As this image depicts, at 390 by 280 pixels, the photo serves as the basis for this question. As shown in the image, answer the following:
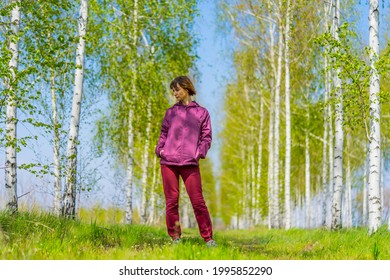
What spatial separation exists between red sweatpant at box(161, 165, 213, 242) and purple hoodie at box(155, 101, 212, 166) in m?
0.16

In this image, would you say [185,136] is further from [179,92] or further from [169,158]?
[179,92]

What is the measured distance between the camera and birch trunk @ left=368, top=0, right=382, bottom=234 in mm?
10945

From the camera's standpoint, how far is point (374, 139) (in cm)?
1120

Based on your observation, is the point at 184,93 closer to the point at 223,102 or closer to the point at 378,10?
the point at 378,10

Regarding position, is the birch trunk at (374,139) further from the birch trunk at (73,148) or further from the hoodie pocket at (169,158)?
the birch trunk at (73,148)

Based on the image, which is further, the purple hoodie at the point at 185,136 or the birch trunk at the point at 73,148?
the birch trunk at the point at 73,148

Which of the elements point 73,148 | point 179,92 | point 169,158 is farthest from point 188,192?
point 73,148

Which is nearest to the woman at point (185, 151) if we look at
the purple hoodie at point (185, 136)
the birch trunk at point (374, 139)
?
the purple hoodie at point (185, 136)

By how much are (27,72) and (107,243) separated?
124 inches

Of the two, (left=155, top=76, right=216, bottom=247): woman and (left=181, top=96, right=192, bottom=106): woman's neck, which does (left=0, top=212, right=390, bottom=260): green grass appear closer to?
(left=155, top=76, right=216, bottom=247): woman

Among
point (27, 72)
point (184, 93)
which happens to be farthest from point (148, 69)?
point (184, 93)

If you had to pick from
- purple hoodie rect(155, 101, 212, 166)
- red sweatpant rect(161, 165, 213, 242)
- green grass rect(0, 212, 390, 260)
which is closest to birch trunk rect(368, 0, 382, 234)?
green grass rect(0, 212, 390, 260)

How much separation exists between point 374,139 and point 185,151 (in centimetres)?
520

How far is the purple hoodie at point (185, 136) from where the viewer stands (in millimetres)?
7711
